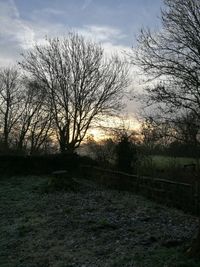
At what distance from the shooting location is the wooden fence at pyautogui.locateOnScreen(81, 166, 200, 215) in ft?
40.1

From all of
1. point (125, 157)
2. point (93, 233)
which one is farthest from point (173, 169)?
point (93, 233)

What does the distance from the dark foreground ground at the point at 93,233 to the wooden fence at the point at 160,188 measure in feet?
1.64

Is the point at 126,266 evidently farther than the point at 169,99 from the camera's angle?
No

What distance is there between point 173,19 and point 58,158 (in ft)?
43.5

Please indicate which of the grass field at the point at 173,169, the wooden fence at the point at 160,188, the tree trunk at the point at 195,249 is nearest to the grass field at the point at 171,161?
the grass field at the point at 173,169

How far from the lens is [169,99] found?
20297mm

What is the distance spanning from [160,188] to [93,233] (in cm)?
581

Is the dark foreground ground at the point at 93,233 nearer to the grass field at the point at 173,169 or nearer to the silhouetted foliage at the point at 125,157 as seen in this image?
the grass field at the point at 173,169

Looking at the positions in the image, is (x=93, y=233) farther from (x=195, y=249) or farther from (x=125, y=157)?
(x=125, y=157)

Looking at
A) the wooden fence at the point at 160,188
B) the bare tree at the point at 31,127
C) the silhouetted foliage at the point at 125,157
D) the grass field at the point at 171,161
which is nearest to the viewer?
the wooden fence at the point at 160,188

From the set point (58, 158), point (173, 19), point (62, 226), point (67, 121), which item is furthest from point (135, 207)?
point (67, 121)

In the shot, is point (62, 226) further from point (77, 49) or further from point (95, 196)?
point (77, 49)

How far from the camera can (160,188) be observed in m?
14.7

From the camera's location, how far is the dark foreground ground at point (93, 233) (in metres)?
7.27
